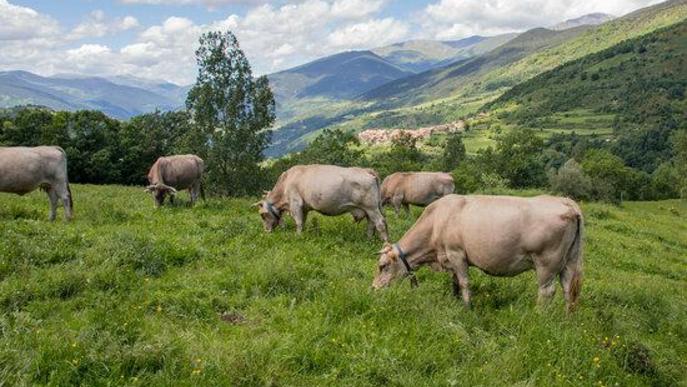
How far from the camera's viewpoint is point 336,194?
1574 centimetres

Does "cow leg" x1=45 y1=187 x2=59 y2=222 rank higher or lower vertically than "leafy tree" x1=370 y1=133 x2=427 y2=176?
higher

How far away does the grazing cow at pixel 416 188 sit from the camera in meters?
28.6

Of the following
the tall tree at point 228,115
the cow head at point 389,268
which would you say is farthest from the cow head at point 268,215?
the tall tree at point 228,115

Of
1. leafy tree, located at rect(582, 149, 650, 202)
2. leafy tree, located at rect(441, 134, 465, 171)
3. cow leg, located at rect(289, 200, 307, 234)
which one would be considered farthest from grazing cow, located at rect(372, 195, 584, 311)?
leafy tree, located at rect(441, 134, 465, 171)

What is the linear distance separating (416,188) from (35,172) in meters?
18.2

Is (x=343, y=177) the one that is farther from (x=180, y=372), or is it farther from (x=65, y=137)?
(x=65, y=137)

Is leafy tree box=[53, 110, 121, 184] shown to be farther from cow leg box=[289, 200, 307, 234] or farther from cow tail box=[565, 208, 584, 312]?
cow tail box=[565, 208, 584, 312]

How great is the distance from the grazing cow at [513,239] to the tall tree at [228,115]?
141 ft

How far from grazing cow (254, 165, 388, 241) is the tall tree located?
120 ft

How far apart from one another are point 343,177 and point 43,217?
955 centimetres

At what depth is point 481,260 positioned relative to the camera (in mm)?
10195

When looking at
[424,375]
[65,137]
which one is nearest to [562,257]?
[424,375]

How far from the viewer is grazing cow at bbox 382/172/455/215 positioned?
2856cm

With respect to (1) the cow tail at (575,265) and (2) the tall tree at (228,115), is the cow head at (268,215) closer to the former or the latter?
(1) the cow tail at (575,265)
